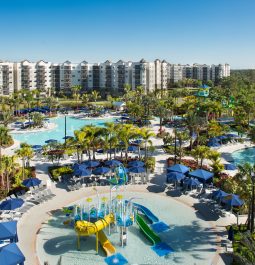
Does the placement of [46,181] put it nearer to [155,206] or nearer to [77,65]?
[155,206]

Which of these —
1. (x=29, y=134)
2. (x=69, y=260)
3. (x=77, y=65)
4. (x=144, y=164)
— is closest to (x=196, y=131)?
(x=144, y=164)

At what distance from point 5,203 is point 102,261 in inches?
353

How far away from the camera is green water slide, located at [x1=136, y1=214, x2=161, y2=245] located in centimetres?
2082

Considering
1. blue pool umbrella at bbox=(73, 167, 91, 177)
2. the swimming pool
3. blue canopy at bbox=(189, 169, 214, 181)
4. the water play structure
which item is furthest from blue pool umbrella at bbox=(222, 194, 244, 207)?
blue pool umbrella at bbox=(73, 167, 91, 177)

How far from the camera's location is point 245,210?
24.1 meters

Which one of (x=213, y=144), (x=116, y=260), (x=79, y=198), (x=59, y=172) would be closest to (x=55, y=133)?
(x=59, y=172)

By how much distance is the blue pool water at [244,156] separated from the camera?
1555 inches

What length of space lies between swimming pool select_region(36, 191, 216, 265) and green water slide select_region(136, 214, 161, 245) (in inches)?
12.0

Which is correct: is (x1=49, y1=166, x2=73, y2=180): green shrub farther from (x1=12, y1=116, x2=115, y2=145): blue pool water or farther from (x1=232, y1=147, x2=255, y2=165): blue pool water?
(x1=232, y1=147, x2=255, y2=165): blue pool water

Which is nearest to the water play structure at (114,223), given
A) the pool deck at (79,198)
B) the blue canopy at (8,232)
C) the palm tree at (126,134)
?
the pool deck at (79,198)

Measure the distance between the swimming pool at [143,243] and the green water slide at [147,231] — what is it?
12.0 inches

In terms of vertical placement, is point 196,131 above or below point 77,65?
below

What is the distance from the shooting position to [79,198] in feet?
90.0

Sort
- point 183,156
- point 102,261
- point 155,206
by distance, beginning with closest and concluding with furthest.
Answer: point 102,261
point 155,206
point 183,156
